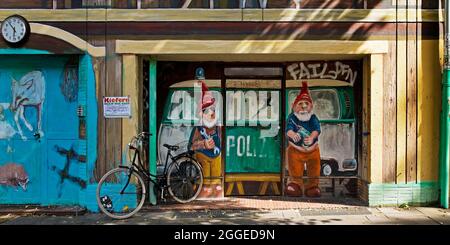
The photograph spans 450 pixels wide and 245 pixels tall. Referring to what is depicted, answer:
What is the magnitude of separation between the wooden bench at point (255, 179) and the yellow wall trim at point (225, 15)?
8.86 ft

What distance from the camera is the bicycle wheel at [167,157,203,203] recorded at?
9.03 m

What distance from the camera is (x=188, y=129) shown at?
372 inches

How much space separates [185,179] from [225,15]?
276 cm

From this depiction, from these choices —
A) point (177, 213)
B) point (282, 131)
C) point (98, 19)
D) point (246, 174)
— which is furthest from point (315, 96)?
point (98, 19)

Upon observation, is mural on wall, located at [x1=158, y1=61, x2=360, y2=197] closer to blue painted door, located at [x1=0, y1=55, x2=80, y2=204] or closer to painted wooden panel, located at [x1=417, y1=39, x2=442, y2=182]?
painted wooden panel, located at [x1=417, y1=39, x2=442, y2=182]

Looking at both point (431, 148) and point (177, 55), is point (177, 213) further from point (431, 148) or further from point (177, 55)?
point (431, 148)

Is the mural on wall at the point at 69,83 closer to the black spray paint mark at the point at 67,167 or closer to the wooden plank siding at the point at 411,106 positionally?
the black spray paint mark at the point at 67,167

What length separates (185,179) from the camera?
29.7 ft

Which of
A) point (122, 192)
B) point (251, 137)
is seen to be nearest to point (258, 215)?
point (251, 137)

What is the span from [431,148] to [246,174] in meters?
3.07

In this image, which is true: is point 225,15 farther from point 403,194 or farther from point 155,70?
point 403,194

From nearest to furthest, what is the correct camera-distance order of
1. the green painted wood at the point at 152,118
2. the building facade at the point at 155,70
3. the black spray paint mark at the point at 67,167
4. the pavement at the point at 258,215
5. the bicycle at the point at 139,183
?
the pavement at the point at 258,215, the bicycle at the point at 139,183, the building facade at the point at 155,70, the black spray paint mark at the point at 67,167, the green painted wood at the point at 152,118

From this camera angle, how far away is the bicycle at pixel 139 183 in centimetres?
834

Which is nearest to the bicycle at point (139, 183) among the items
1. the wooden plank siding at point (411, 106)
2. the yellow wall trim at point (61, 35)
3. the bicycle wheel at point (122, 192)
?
the bicycle wheel at point (122, 192)
